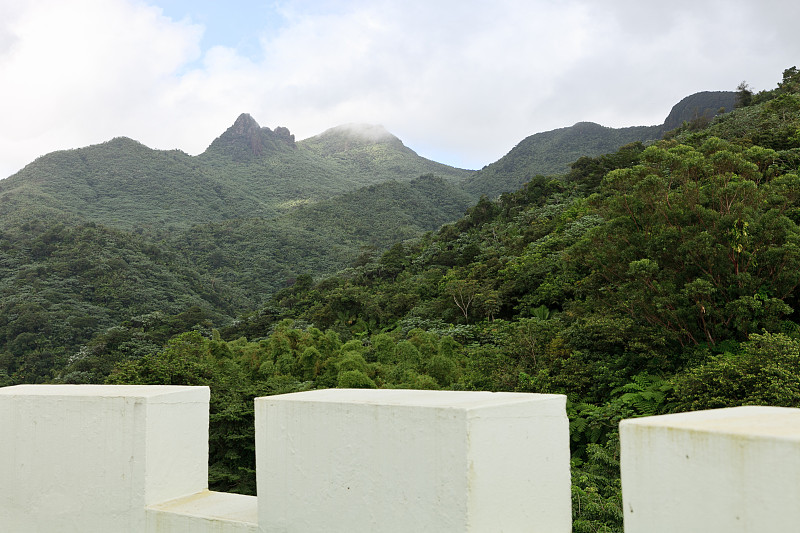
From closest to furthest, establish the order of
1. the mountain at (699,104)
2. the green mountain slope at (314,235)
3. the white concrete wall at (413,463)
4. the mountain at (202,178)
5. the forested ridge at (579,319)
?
the white concrete wall at (413,463) → the forested ridge at (579,319) → the green mountain slope at (314,235) → the mountain at (699,104) → the mountain at (202,178)

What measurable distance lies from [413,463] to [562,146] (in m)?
71.9

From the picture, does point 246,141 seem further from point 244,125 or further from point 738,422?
point 738,422

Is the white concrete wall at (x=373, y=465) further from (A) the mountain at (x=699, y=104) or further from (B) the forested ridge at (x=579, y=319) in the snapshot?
(A) the mountain at (x=699, y=104)

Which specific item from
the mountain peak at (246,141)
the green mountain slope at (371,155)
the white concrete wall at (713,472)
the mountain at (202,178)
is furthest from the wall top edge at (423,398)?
the mountain peak at (246,141)

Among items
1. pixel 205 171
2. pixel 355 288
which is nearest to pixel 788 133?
pixel 355 288

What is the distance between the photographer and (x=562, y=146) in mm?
69562

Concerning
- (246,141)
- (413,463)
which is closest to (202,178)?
(246,141)

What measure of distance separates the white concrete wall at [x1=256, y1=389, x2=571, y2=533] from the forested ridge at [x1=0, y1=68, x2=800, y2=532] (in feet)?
10.6

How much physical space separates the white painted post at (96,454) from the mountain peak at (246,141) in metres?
92.1

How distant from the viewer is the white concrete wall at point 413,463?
1.56 m

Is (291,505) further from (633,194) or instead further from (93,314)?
(93,314)

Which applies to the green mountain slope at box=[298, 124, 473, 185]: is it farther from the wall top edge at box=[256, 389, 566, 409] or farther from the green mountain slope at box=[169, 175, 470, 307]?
the wall top edge at box=[256, 389, 566, 409]

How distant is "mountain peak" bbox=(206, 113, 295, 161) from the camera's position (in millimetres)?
92062

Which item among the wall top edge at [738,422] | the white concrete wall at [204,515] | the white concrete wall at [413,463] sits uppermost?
the wall top edge at [738,422]
